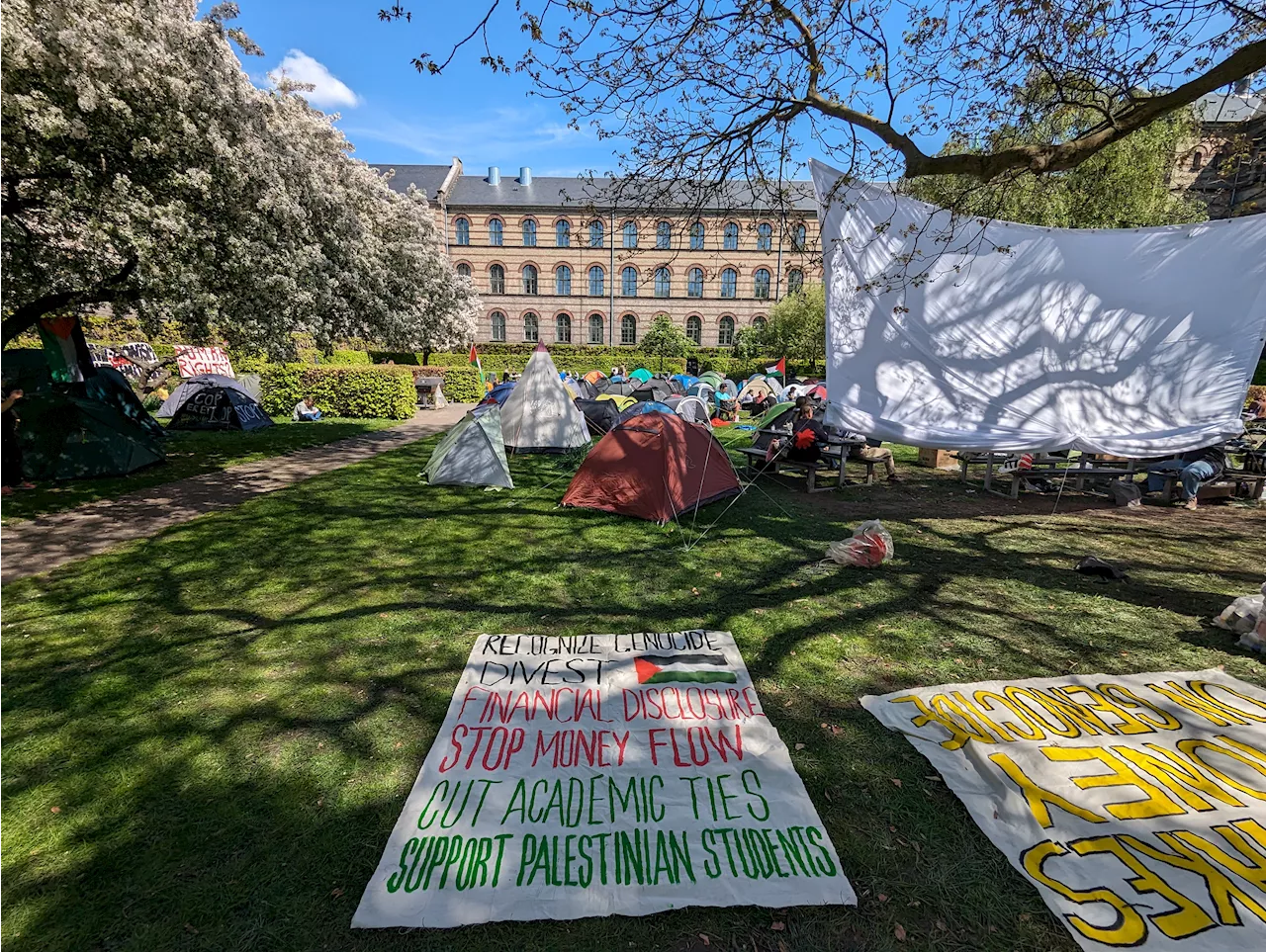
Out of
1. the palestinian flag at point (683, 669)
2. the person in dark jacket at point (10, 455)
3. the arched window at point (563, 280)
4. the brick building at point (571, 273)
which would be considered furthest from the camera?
the arched window at point (563, 280)

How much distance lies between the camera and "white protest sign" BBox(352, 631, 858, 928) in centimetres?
255

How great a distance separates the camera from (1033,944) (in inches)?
94.1

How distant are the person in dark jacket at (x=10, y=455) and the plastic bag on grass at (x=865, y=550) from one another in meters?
12.5

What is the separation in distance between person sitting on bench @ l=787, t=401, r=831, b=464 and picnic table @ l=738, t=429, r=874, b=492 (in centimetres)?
10

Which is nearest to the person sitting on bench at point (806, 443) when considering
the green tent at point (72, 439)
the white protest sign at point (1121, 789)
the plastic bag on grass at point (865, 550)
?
the plastic bag on grass at point (865, 550)

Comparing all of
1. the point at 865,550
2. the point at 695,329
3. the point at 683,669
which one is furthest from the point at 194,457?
the point at 695,329

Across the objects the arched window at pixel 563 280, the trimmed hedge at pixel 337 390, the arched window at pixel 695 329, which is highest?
the arched window at pixel 563 280

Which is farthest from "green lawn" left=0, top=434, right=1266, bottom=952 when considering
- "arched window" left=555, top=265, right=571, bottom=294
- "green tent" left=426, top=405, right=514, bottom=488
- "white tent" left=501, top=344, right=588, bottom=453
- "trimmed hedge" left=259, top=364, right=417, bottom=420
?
"arched window" left=555, top=265, right=571, bottom=294

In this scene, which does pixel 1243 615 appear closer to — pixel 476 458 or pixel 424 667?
pixel 424 667

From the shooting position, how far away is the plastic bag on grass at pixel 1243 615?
4.78m

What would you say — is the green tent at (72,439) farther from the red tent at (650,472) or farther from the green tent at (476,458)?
the red tent at (650,472)

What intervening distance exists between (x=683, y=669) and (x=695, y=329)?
160 feet

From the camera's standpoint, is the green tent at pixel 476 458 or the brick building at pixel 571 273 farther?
the brick building at pixel 571 273

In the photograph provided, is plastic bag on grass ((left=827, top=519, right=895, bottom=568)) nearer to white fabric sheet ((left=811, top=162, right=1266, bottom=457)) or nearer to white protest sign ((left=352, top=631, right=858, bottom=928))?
white fabric sheet ((left=811, top=162, right=1266, bottom=457))
